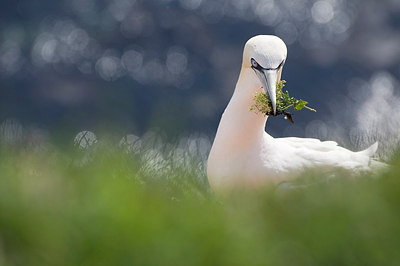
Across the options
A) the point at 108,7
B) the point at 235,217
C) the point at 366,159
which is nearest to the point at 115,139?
the point at 366,159

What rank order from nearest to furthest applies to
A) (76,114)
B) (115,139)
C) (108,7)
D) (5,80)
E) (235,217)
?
(235,217) → (115,139) → (76,114) → (5,80) → (108,7)

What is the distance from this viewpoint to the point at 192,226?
7.23ft

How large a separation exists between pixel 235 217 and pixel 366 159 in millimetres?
2251

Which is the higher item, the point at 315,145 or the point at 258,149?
the point at 315,145

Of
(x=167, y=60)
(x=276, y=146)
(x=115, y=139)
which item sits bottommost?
(x=115, y=139)

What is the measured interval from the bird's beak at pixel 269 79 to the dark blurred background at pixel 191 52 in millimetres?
10442

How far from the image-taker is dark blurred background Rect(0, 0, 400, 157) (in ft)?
52.0

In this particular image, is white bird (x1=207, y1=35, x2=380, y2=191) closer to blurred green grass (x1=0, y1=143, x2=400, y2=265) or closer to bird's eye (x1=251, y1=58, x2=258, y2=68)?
bird's eye (x1=251, y1=58, x2=258, y2=68)

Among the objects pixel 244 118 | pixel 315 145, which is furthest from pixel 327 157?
pixel 244 118

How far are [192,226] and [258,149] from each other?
94.8 inches

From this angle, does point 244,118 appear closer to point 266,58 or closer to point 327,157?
point 266,58

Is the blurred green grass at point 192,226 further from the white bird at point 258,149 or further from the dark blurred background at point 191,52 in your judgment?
the dark blurred background at point 191,52

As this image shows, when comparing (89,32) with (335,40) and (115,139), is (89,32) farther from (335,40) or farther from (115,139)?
(115,139)

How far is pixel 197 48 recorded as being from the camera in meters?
17.1
